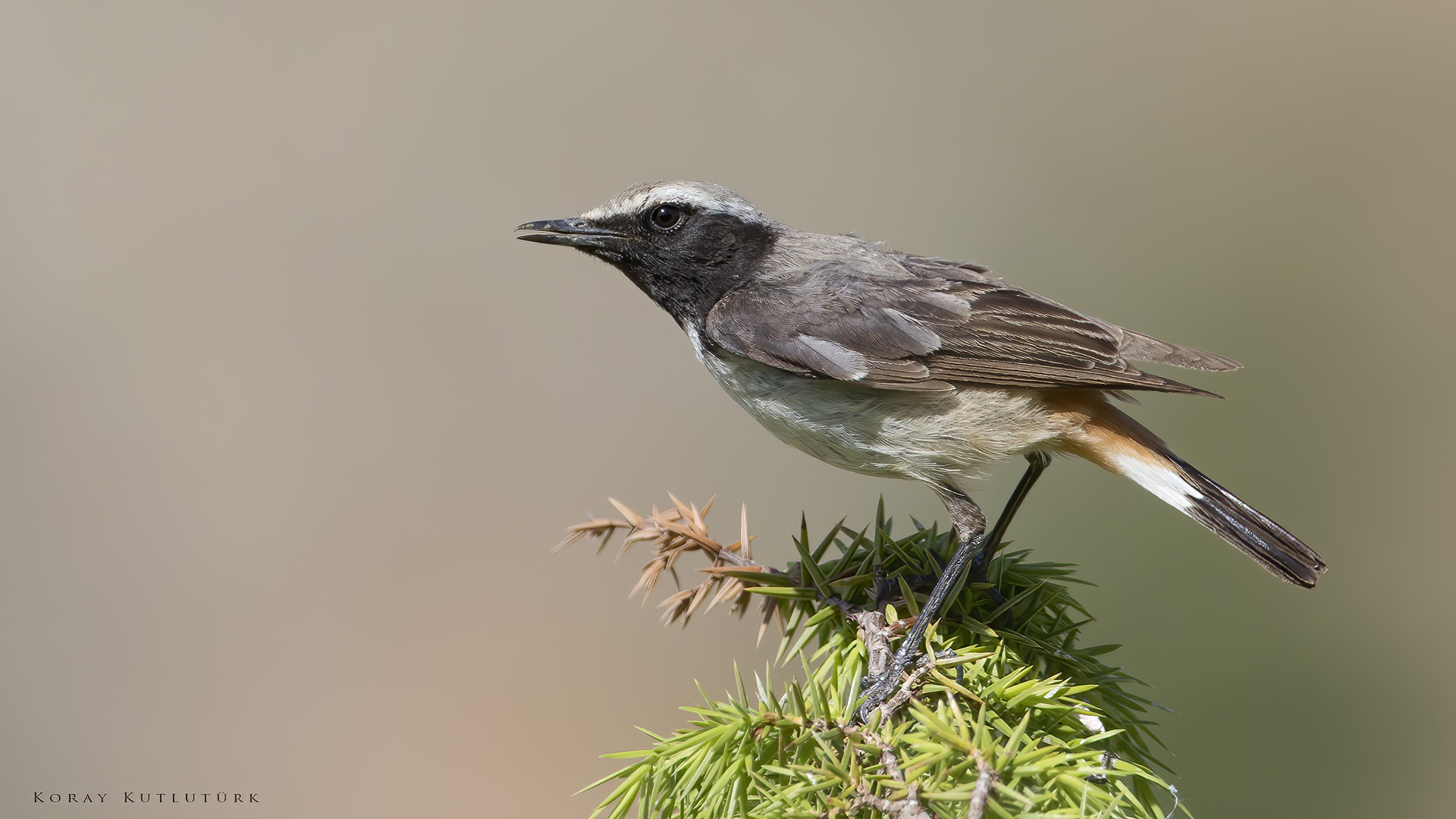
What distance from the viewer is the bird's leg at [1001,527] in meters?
2.90

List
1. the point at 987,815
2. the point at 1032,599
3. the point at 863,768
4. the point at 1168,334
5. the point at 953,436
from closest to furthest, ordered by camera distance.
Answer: the point at 987,815
the point at 863,768
the point at 1032,599
the point at 953,436
the point at 1168,334

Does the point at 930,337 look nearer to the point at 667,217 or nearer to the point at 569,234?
the point at 667,217

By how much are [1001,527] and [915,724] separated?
125cm

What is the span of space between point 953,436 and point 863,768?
1.40 m

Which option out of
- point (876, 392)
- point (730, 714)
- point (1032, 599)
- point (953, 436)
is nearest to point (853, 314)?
point (876, 392)

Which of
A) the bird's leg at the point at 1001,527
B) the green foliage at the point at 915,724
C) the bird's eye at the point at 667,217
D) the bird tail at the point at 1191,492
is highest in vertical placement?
the bird's eye at the point at 667,217

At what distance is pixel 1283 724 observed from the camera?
4824mm

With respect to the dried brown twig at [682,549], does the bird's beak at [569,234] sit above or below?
above

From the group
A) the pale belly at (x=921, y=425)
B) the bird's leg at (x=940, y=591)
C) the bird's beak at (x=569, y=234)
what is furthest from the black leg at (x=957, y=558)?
the bird's beak at (x=569, y=234)

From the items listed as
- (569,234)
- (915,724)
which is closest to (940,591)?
(915,724)

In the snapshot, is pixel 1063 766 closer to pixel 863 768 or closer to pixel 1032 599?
pixel 863 768

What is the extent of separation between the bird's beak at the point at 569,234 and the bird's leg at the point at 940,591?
1533mm

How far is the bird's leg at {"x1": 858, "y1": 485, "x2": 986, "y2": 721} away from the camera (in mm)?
2305

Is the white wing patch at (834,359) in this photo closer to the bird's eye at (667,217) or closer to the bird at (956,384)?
the bird at (956,384)
